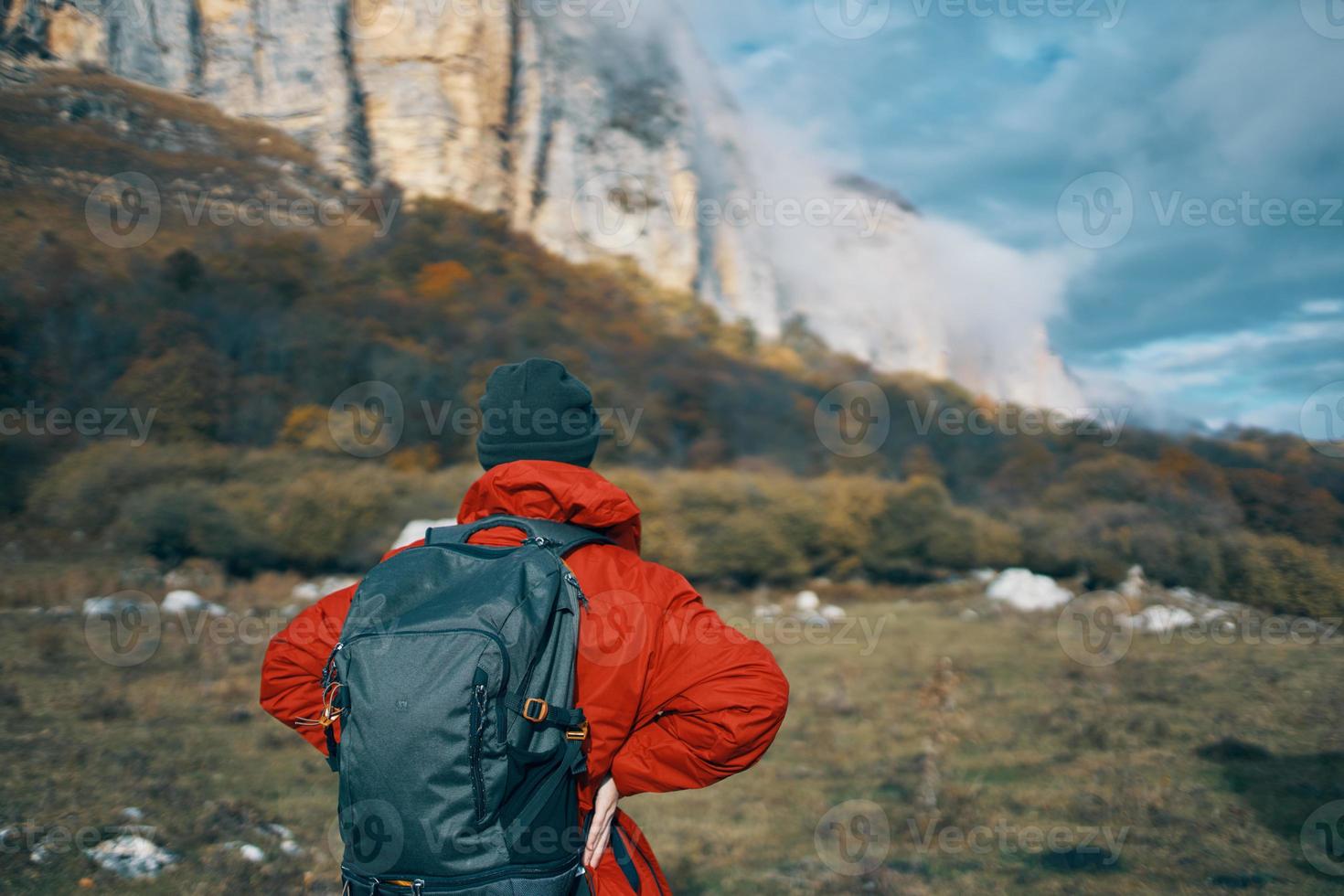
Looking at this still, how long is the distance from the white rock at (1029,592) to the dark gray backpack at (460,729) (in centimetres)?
1420

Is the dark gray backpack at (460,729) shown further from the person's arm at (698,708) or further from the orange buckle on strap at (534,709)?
the person's arm at (698,708)

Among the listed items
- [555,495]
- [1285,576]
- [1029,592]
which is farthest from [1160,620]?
[555,495]

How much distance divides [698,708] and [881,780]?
16.0 feet

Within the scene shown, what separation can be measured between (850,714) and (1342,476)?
14.1 feet

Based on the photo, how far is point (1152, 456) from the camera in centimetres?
1167

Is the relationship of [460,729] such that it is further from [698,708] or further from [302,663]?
[302,663]

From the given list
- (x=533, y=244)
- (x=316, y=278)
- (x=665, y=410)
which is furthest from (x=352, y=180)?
(x=665, y=410)

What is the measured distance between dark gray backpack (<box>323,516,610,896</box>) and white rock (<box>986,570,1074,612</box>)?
14.2 metres

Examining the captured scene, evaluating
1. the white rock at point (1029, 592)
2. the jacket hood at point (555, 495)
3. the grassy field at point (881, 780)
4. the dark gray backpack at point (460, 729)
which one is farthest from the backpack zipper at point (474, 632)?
the white rock at point (1029, 592)

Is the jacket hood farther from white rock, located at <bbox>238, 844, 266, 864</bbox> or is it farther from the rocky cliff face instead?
the rocky cliff face

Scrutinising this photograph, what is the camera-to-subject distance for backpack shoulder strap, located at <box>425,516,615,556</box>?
1348mm

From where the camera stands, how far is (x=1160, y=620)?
30.6 ft

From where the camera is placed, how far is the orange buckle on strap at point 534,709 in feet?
3.81

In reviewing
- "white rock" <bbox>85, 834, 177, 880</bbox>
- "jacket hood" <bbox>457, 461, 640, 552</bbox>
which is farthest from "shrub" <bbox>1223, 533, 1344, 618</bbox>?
"white rock" <bbox>85, 834, 177, 880</bbox>
